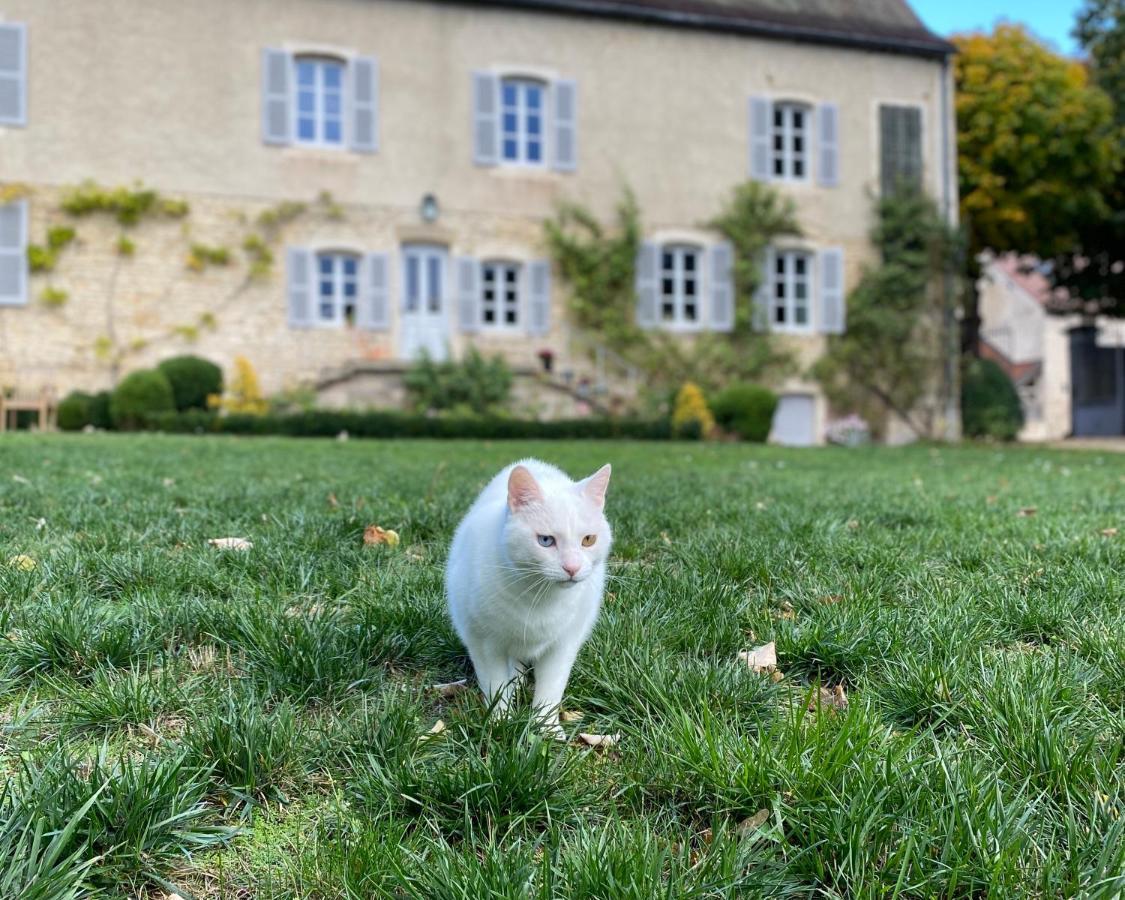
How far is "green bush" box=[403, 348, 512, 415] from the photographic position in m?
15.5

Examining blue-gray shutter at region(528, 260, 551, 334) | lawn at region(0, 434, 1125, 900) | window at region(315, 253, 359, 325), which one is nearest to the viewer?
lawn at region(0, 434, 1125, 900)

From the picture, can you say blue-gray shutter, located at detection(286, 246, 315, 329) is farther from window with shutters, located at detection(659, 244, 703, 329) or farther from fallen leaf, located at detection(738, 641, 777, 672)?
fallen leaf, located at detection(738, 641, 777, 672)

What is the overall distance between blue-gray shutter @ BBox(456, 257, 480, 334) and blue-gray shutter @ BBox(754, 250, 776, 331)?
5.91m

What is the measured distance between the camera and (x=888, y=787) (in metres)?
1.57

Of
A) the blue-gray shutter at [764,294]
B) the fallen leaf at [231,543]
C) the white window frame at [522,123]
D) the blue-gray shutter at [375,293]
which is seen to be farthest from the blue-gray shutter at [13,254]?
the fallen leaf at [231,543]

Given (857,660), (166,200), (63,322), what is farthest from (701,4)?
(857,660)

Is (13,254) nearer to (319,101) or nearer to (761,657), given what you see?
(319,101)

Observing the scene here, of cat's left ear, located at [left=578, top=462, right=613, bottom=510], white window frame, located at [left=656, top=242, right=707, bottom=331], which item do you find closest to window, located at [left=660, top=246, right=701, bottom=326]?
white window frame, located at [left=656, top=242, right=707, bottom=331]

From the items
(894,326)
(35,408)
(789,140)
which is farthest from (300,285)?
(894,326)

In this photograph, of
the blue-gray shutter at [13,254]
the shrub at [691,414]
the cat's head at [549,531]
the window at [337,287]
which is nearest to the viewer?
the cat's head at [549,531]

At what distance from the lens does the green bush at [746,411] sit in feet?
51.1

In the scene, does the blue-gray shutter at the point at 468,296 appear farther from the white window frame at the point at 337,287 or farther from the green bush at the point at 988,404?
the green bush at the point at 988,404

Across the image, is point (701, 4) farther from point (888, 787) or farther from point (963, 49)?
point (888, 787)

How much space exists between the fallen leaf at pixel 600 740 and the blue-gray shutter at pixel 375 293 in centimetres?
1511
